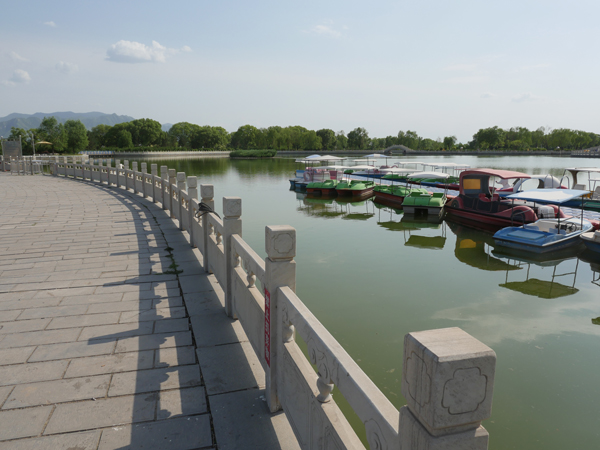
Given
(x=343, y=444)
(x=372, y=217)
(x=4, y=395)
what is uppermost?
(x=343, y=444)

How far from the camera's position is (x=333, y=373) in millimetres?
2191

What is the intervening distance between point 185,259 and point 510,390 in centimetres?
574

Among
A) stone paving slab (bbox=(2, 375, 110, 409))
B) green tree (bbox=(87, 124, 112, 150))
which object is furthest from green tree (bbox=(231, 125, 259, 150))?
stone paving slab (bbox=(2, 375, 110, 409))

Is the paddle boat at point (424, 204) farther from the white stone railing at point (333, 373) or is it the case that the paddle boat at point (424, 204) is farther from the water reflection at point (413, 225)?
the white stone railing at point (333, 373)

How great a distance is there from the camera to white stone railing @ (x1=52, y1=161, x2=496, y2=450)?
4.08 ft

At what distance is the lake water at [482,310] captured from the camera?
5.56 m

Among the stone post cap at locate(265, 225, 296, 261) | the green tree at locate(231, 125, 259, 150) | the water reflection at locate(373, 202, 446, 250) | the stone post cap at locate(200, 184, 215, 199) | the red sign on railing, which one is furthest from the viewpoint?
the green tree at locate(231, 125, 259, 150)

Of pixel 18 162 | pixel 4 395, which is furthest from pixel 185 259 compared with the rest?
pixel 18 162

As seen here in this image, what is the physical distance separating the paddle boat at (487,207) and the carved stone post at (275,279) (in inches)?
727

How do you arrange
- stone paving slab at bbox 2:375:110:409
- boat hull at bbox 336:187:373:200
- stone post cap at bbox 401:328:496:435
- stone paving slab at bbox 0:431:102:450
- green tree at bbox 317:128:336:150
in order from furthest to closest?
green tree at bbox 317:128:336:150, boat hull at bbox 336:187:373:200, stone paving slab at bbox 2:375:110:409, stone paving slab at bbox 0:431:102:450, stone post cap at bbox 401:328:496:435

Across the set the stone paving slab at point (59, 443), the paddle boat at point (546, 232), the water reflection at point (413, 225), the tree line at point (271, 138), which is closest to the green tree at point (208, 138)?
the tree line at point (271, 138)

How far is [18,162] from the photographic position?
95.5ft

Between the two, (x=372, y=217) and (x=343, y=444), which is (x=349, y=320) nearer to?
(x=343, y=444)

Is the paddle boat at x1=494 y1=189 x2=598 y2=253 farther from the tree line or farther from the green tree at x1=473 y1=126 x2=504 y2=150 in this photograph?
the green tree at x1=473 y1=126 x2=504 y2=150
